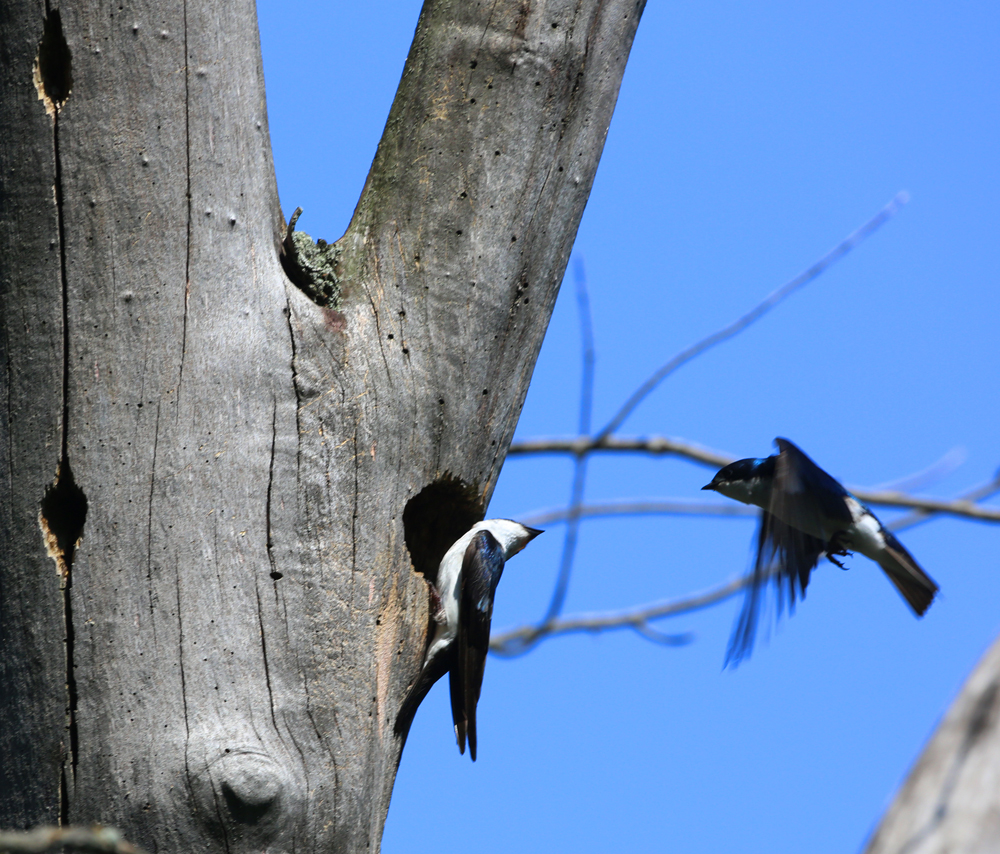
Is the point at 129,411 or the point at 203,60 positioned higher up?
the point at 203,60

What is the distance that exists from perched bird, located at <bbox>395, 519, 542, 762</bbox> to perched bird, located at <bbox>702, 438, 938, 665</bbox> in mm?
930

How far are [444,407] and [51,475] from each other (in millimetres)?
933

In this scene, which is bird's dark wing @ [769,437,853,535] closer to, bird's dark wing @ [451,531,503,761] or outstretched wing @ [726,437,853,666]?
outstretched wing @ [726,437,853,666]

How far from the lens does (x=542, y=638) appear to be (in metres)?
5.32

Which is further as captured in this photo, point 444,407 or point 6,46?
point 444,407

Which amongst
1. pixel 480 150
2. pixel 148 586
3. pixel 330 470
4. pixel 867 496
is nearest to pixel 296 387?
pixel 330 470

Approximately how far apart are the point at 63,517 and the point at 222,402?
16.8 inches

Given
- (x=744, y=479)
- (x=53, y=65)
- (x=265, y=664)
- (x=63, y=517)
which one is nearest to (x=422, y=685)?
(x=265, y=664)

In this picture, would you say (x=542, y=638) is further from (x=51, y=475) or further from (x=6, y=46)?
(x=6, y=46)

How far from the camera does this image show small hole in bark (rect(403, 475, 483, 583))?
109 inches

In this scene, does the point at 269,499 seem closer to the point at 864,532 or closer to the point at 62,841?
the point at 62,841

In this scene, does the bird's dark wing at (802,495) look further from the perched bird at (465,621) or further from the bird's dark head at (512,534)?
the perched bird at (465,621)

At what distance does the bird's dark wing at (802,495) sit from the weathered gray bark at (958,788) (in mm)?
3076

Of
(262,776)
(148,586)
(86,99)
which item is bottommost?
(262,776)
